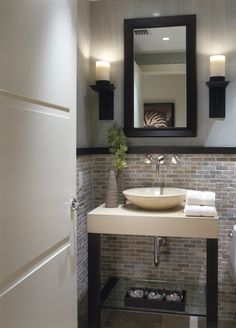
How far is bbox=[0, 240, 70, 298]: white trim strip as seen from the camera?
1371mm

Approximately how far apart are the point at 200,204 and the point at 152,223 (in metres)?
0.33

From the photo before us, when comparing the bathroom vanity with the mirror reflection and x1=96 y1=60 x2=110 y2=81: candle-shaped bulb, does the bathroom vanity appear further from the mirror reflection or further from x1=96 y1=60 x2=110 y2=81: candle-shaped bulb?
x1=96 y1=60 x2=110 y2=81: candle-shaped bulb

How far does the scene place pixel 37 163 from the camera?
5.17ft

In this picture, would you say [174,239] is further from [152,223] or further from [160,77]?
[160,77]

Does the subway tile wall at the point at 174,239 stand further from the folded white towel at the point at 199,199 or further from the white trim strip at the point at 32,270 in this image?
the white trim strip at the point at 32,270

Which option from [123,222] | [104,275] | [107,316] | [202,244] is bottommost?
[107,316]

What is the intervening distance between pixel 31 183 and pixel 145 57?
5.91 feet

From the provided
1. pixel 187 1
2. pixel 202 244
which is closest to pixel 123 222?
pixel 202 244

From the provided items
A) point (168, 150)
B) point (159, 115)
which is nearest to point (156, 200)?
point (168, 150)

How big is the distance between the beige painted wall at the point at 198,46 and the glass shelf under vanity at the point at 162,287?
3.61 ft

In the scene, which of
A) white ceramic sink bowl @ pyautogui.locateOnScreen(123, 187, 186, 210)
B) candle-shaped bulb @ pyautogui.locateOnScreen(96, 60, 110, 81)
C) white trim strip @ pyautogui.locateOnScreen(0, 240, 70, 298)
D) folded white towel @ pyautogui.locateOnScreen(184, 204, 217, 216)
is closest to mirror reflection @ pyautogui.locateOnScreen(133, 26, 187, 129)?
candle-shaped bulb @ pyautogui.locateOnScreen(96, 60, 110, 81)

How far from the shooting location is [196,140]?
9.67 feet

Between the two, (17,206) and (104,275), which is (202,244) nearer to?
(104,275)

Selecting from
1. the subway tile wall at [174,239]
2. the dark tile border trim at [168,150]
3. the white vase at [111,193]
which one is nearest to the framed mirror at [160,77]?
the dark tile border trim at [168,150]
